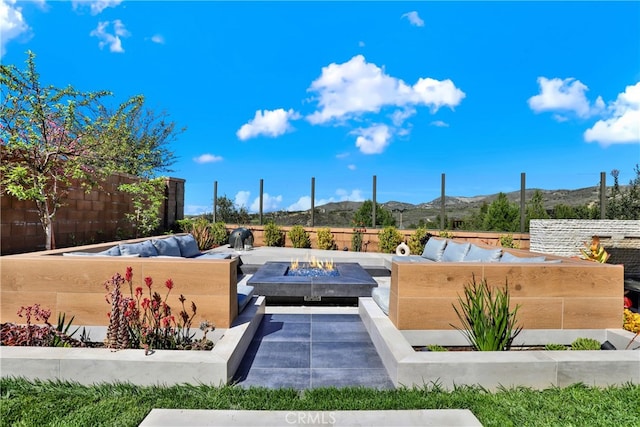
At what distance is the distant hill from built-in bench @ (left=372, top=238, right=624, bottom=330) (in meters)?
8.40

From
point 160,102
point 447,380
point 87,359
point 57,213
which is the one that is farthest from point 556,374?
point 160,102

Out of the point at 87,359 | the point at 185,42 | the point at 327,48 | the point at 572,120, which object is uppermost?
the point at 327,48

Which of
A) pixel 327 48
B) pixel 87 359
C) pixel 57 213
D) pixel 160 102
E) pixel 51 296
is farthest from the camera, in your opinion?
pixel 160 102

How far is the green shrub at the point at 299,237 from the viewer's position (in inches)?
480

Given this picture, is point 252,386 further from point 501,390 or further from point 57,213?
point 57,213

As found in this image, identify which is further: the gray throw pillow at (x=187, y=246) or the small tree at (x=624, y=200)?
the small tree at (x=624, y=200)

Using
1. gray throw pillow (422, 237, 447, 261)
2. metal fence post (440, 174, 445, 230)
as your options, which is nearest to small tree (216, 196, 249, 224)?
metal fence post (440, 174, 445, 230)

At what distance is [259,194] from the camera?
1345cm

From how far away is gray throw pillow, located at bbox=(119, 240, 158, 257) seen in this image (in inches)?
183

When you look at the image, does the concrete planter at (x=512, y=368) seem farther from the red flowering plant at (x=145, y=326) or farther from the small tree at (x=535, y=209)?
the small tree at (x=535, y=209)

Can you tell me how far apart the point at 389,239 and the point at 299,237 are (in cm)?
317

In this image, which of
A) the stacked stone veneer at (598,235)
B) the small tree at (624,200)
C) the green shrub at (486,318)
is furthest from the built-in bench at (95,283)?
the small tree at (624,200)

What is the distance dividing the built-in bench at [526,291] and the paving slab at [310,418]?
1.28m

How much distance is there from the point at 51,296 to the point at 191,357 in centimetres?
192
